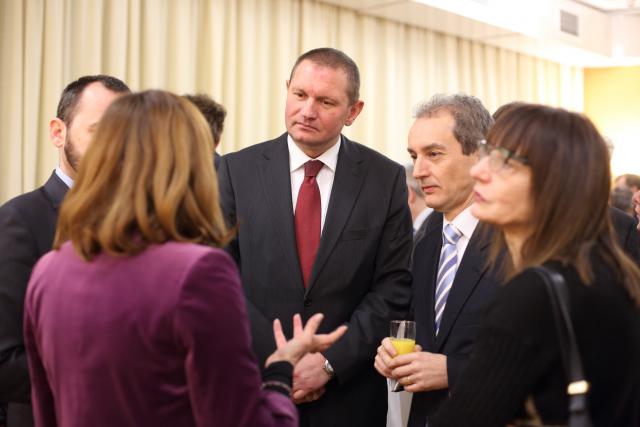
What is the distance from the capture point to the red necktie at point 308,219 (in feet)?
7.99

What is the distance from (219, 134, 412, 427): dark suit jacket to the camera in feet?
7.79

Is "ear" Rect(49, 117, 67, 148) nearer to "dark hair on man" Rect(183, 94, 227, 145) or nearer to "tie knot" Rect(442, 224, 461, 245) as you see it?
"dark hair on man" Rect(183, 94, 227, 145)

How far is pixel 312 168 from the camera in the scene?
2512 mm

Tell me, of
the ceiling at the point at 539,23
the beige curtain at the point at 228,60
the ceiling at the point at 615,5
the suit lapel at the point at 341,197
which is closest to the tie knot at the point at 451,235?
the suit lapel at the point at 341,197

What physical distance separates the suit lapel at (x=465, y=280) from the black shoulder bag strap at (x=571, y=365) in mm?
823

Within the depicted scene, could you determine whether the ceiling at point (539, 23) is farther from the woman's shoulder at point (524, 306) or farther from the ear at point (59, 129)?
the woman's shoulder at point (524, 306)

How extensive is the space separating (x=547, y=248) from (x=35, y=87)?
341 cm

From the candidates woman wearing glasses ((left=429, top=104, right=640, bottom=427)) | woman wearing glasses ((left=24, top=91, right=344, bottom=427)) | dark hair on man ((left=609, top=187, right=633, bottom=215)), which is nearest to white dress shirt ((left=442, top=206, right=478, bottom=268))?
woman wearing glasses ((left=429, top=104, right=640, bottom=427))

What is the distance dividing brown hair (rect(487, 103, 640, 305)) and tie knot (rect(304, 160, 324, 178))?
103 centimetres

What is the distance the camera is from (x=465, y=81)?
293 inches

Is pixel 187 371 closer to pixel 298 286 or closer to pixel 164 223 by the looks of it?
pixel 164 223

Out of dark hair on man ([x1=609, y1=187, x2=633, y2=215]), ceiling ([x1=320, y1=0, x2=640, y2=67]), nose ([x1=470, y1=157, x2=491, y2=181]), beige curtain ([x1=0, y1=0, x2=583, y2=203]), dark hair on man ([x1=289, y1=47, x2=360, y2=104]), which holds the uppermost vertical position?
ceiling ([x1=320, y1=0, x2=640, y2=67])

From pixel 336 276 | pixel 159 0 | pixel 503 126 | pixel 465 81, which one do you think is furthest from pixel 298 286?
pixel 465 81

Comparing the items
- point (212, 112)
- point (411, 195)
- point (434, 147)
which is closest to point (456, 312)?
point (434, 147)
